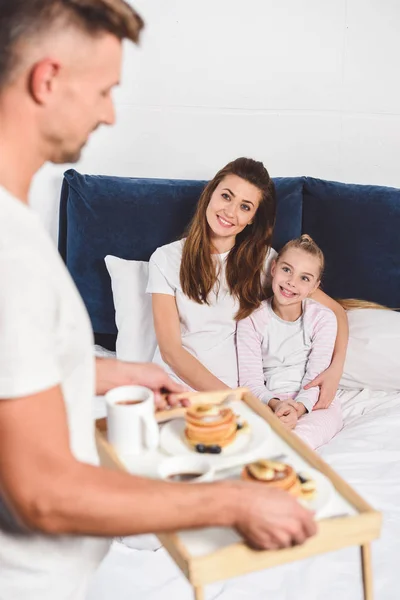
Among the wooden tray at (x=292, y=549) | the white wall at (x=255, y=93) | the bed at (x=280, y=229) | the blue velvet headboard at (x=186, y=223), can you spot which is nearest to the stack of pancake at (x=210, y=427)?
the wooden tray at (x=292, y=549)

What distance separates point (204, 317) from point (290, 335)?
0.28m

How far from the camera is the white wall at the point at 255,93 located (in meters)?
2.67

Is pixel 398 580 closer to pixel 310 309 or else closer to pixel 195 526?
pixel 195 526

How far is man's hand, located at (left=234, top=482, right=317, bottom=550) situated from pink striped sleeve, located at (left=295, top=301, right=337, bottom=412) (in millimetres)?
1410

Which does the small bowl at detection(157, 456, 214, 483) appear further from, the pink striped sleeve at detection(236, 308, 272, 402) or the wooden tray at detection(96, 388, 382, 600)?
the pink striped sleeve at detection(236, 308, 272, 402)

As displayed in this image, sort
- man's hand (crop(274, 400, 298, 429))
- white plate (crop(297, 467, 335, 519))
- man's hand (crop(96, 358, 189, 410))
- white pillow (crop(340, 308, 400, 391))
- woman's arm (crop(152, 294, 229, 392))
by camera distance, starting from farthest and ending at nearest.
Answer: white pillow (crop(340, 308, 400, 391))
woman's arm (crop(152, 294, 229, 392))
man's hand (crop(274, 400, 298, 429))
man's hand (crop(96, 358, 189, 410))
white plate (crop(297, 467, 335, 519))

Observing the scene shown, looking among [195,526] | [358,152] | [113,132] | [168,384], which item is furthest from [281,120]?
[195,526]

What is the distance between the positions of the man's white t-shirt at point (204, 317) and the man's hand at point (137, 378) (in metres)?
1.04

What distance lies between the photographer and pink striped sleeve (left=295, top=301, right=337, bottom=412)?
239 cm

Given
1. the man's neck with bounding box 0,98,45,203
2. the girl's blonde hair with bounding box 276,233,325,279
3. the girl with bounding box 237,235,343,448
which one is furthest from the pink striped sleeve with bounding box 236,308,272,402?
the man's neck with bounding box 0,98,45,203

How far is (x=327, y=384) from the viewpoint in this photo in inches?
92.4

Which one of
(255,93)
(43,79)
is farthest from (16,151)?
(255,93)

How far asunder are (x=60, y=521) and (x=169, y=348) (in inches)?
59.5

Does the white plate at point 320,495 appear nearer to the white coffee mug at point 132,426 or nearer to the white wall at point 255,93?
the white coffee mug at point 132,426
